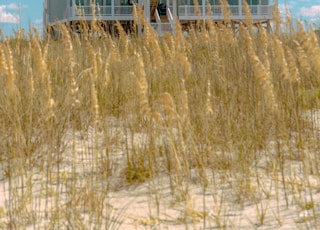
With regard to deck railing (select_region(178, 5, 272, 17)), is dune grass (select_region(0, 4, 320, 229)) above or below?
below

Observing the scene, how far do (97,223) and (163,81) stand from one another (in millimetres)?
2545

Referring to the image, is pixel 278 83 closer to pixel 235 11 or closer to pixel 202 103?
pixel 202 103

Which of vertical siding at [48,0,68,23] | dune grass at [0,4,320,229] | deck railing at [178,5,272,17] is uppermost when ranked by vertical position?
vertical siding at [48,0,68,23]

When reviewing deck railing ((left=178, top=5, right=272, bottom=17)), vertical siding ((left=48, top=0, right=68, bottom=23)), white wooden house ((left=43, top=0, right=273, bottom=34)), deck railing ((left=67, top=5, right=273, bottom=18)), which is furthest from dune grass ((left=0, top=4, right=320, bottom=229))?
vertical siding ((left=48, top=0, right=68, bottom=23))


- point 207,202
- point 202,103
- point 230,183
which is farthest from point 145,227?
point 202,103

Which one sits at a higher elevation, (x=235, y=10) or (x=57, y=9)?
(x=57, y=9)

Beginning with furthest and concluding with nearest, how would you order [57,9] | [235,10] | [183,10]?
[57,9]
[235,10]
[183,10]

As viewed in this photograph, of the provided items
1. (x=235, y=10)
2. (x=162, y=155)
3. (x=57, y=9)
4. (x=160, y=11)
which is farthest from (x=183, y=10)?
(x=162, y=155)

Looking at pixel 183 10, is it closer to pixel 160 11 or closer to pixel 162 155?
pixel 160 11

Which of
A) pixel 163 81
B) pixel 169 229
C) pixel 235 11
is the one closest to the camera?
pixel 169 229

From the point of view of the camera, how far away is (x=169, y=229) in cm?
211

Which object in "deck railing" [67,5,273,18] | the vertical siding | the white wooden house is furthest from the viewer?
the vertical siding

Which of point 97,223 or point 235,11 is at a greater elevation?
point 235,11

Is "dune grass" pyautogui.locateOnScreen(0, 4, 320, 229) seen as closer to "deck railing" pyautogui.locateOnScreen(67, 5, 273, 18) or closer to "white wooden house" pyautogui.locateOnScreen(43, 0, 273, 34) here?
"white wooden house" pyautogui.locateOnScreen(43, 0, 273, 34)
